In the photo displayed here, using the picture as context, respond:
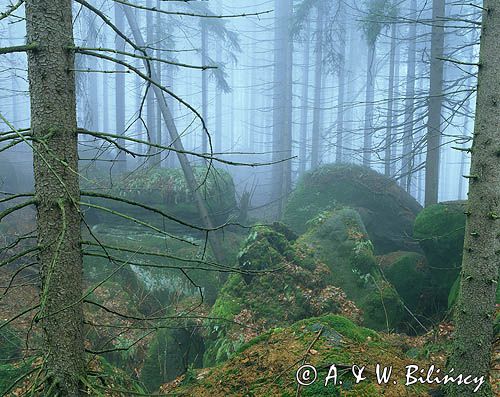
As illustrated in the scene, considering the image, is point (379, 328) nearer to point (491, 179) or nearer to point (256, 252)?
point (256, 252)

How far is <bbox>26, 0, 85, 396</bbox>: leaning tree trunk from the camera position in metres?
2.78

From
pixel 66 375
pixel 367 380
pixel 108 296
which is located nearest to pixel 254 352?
pixel 367 380

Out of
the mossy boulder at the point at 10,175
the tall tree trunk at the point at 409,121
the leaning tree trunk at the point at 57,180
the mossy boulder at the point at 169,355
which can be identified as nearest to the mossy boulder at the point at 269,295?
the mossy boulder at the point at 169,355

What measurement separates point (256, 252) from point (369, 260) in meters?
2.39

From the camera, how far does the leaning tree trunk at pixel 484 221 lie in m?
4.01

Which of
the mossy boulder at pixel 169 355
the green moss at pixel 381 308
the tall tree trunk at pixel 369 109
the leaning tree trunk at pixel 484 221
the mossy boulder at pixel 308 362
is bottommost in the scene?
the mossy boulder at pixel 169 355

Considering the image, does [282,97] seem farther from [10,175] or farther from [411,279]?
[10,175]

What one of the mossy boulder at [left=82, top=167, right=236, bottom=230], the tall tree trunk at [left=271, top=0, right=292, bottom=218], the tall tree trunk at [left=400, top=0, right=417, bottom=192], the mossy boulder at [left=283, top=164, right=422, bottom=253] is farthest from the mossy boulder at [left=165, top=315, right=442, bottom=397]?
the tall tree trunk at [left=271, top=0, right=292, bottom=218]

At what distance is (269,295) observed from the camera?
7766mm

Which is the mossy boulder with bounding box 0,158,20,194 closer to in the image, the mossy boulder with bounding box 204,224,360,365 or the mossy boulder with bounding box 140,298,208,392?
the mossy boulder with bounding box 140,298,208,392

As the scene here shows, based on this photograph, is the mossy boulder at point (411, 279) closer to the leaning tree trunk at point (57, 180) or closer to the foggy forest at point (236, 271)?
the foggy forest at point (236, 271)

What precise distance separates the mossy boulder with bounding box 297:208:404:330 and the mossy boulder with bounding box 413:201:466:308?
1.39 meters

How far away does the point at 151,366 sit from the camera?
7629mm

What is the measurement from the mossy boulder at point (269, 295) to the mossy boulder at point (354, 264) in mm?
233
